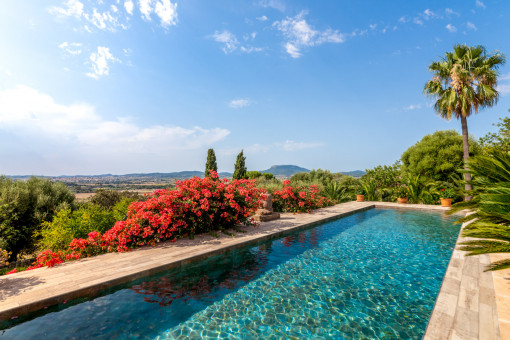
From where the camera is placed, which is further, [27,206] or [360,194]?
[360,194]

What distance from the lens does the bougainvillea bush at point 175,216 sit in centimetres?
482

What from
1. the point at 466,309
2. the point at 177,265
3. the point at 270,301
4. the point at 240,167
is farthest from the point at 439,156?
the point at 240,167

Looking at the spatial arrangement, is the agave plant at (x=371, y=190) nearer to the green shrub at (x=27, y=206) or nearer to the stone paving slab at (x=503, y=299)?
the stone paving slab at (x=503, y=299)

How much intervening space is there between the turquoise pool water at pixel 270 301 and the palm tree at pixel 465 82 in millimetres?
9907

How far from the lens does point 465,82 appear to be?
11.8 m

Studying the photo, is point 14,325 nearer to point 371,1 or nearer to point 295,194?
point 295,194

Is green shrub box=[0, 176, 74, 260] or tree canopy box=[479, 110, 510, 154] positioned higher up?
tree canopy box=[479, 110, 510, 154]

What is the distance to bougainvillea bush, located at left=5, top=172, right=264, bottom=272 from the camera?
4816 millimetres

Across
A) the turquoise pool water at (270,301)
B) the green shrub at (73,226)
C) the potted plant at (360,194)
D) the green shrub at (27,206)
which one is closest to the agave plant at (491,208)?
the turquoise pool water at (270,301)

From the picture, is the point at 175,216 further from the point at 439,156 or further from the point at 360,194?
the point at 439,156

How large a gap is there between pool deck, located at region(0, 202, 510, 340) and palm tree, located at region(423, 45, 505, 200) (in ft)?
35.2

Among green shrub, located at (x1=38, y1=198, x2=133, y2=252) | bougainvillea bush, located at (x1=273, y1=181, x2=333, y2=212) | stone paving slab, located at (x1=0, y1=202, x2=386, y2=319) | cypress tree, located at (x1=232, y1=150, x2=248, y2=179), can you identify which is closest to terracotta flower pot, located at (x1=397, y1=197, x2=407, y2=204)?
bougainvillea bush, located at (x1=273, y1=181, x2=333, y2=212)

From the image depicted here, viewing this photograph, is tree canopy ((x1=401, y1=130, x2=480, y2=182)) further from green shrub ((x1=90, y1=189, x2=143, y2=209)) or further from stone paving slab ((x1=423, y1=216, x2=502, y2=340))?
green shrub ((x1=90, y1=189, x2=143, y2=209))

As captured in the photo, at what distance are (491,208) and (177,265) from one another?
4.57 metres
